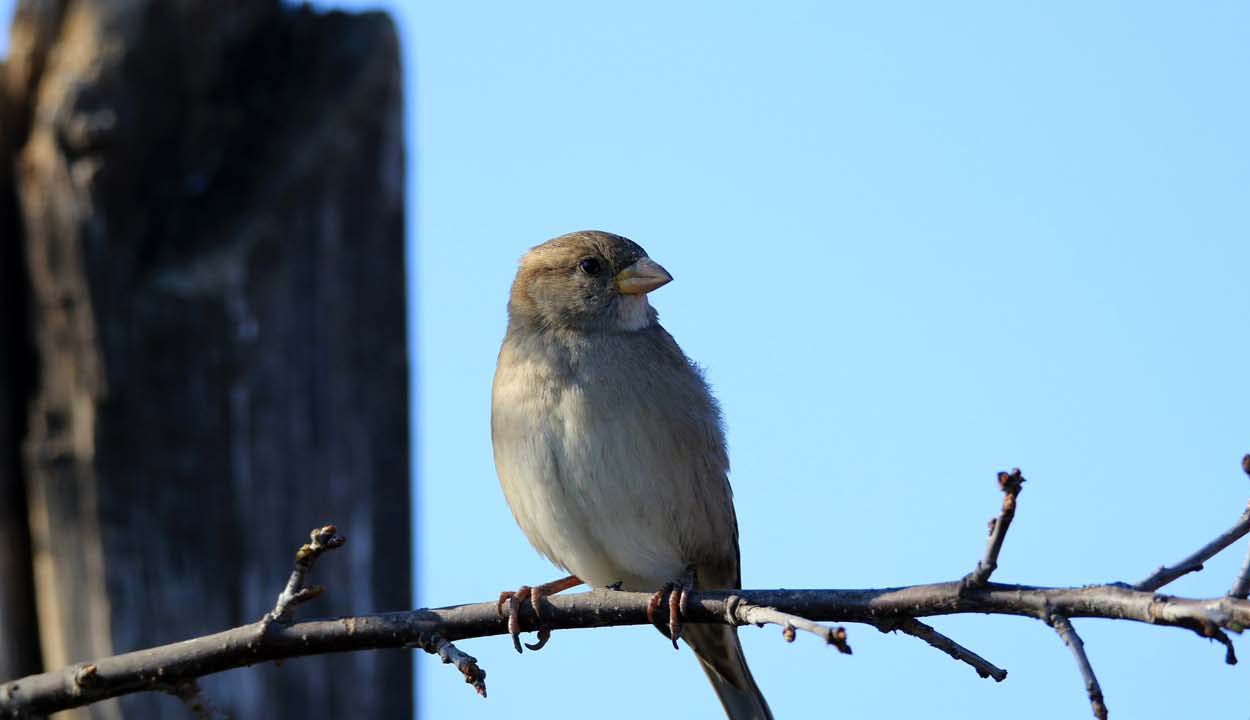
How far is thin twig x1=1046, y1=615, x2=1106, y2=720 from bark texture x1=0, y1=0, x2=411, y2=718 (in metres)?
2.08

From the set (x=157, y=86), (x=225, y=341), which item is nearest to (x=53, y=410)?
(x=225, y=341)

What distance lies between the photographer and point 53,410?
4.24 m

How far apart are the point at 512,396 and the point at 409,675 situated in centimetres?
95

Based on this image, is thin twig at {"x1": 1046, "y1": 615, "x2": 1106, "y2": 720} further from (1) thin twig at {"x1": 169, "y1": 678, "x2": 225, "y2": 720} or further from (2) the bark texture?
(2) the bark texture

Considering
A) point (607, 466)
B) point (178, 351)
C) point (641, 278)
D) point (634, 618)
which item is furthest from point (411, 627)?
point (641, 278)

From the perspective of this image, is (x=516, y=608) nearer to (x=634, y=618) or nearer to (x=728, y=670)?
(x=634, y=618)

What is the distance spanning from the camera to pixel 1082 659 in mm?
2729

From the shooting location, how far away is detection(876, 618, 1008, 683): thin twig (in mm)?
2986

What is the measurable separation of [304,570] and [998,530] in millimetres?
1362

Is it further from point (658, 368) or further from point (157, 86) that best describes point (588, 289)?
point (157, 86)

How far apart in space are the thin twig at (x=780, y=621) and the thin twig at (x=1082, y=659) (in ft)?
1.22

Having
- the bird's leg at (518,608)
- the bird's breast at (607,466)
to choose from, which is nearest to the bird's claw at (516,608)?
the bird's leg at (518,608)

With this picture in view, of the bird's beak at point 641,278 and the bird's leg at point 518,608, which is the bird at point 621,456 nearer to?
the bird's beak at point 641,278

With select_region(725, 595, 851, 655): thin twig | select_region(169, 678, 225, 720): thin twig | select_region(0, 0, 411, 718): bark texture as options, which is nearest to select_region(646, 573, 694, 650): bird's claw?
select_region(725, 595, 851, 655): thin twig
